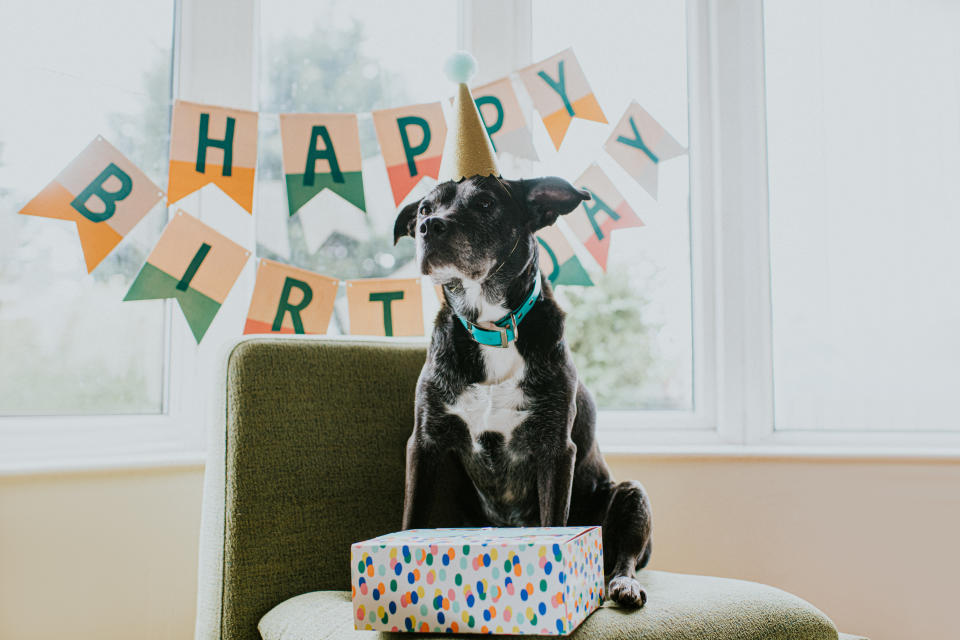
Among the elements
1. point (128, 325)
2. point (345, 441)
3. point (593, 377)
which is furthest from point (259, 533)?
point (593, 377)

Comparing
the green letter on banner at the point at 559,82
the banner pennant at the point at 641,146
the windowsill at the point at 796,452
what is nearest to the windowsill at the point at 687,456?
the windowsill at the point at 796,452

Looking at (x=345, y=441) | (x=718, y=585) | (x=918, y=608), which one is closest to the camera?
(x=718, y=585)

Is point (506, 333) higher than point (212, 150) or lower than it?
lower

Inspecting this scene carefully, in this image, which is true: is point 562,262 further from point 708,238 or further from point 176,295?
point 176,295

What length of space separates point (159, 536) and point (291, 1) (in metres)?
1.45

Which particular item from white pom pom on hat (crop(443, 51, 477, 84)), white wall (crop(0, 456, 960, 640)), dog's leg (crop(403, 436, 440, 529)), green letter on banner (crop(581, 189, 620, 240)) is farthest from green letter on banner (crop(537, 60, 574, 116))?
dog's leg (crop(403, 436, 440, 529))

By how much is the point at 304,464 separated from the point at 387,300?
0.65 m

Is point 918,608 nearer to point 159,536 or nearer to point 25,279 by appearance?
point 159,536

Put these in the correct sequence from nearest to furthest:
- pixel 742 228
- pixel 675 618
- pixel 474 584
A: 1. pixel 474 584
2. pixel 675 618
3. pixel 742 228

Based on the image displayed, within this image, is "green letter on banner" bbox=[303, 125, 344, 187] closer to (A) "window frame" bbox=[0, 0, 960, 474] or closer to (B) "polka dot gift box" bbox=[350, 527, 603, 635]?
(A) "window frame" bbox=[0, 0, 960, 474]

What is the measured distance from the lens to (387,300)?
5.75ft

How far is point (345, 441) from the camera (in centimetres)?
124

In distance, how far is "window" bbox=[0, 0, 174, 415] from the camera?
160cm

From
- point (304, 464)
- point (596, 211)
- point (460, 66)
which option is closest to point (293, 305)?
point (304, 464)
